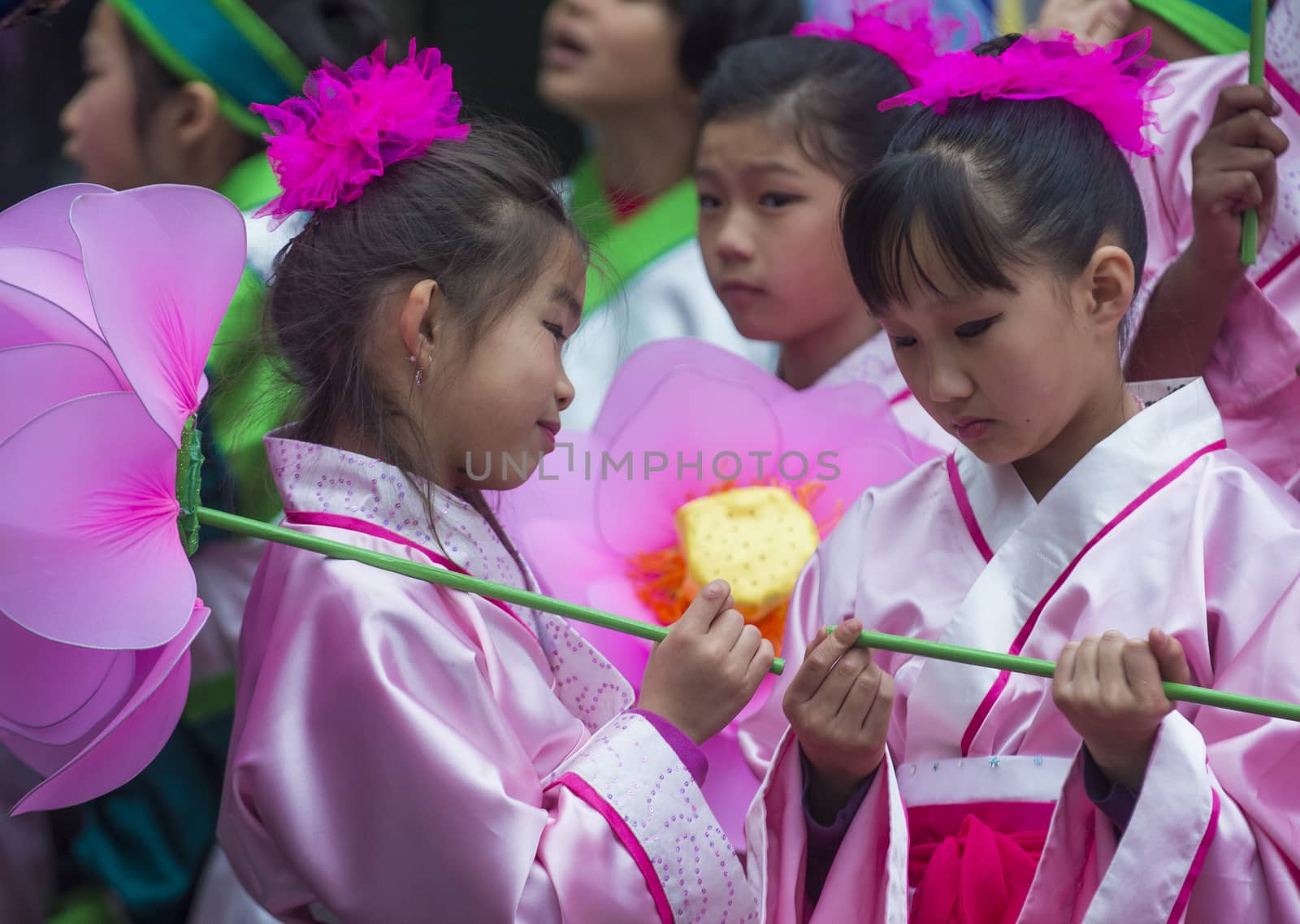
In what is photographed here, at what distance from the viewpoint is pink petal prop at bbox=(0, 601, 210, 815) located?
4.26 ft

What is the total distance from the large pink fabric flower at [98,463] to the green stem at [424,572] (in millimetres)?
56

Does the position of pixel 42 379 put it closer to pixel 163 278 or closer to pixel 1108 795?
pixel 163 278

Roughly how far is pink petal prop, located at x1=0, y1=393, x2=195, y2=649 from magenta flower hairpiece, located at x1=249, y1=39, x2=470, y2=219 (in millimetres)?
369

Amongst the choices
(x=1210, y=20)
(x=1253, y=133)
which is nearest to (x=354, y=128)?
(x=1253, y=133)

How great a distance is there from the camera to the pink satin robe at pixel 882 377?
1960 millimetres

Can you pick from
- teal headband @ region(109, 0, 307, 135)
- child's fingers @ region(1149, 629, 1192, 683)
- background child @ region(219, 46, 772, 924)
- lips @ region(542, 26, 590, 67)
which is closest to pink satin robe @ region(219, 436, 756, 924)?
background child @ region(219, 46, 772, 924)

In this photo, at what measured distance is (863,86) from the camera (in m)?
2.09

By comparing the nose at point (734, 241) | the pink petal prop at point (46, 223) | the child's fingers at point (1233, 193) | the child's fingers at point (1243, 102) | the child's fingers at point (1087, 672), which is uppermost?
the pink petal prop at point (46, 223)

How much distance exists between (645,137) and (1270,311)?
1261mm

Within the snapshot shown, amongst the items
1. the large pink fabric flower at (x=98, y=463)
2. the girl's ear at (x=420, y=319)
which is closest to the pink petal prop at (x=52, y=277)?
the large pink fabric flower at (x=98, y=463)

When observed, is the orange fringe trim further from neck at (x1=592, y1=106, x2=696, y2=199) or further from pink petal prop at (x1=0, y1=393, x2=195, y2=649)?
neck at (x1=592, y1=106, x2=696, y2=199)

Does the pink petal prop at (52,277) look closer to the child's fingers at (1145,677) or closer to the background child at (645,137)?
the child's fingers at (1145,677)

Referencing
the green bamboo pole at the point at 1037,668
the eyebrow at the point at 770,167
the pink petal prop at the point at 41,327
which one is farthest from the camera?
the eyebrow at the point at 770,167

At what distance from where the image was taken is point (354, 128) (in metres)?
1.55
